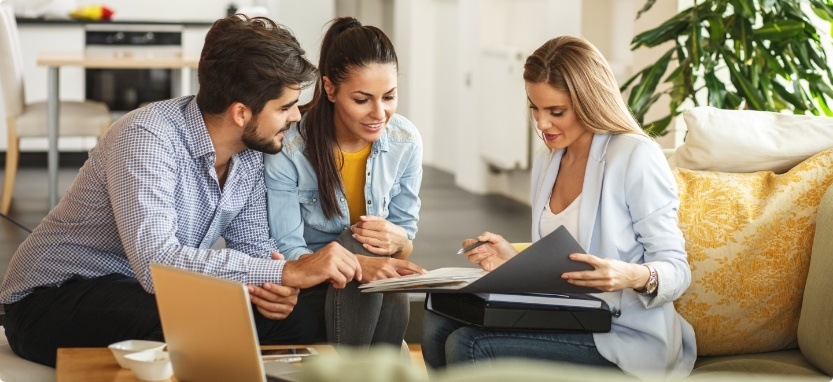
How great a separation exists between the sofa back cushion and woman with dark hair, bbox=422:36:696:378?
22cm

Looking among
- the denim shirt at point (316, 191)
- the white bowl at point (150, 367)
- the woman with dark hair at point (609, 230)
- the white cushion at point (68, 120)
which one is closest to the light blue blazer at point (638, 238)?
the woman with dark hair at point (609, 230)

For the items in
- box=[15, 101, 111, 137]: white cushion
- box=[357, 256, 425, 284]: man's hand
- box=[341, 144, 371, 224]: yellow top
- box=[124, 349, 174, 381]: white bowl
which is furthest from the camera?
box=[15, 101, 111, 137]: white cushion

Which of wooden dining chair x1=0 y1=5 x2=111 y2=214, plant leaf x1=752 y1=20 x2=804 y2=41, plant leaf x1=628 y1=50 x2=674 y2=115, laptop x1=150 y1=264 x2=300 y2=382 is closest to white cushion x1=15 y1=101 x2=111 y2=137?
wooden dining chair x1=0 y1=5 x2=111 y2=214

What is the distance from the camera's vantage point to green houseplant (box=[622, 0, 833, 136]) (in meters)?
3.24

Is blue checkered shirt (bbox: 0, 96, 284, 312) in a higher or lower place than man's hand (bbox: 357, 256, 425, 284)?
higher

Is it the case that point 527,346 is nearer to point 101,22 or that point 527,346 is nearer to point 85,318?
point 85,318

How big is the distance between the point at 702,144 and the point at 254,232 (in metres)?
0.99

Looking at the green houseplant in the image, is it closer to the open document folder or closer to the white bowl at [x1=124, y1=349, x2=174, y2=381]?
the open document folder

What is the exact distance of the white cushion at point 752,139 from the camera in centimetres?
233

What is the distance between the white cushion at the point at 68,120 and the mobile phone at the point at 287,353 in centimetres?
425

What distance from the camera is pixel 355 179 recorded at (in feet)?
8.30

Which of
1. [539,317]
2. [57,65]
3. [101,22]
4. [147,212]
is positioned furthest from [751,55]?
[101,22]

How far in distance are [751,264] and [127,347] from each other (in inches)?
48.2

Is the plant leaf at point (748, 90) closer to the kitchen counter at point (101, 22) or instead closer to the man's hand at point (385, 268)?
the man's hand at point (385, 268)
